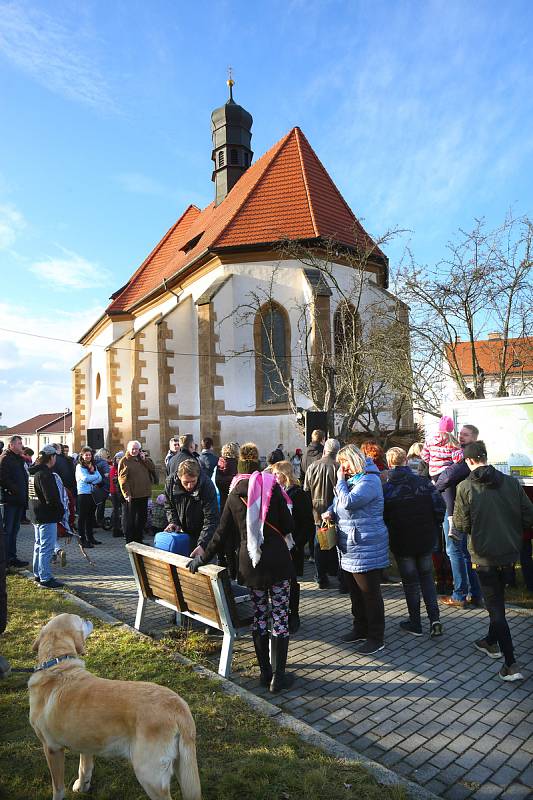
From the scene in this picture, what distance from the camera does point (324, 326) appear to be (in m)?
18.4

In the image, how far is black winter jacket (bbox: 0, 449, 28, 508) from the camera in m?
8.27

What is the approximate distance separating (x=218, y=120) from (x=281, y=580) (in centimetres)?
2838

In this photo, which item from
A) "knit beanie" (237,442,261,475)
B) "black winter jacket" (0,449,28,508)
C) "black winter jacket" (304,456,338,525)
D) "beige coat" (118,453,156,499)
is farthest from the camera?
"beige coat" (118,453,156,499)

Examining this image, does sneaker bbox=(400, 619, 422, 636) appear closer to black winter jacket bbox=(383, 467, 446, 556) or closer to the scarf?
black winter jacket bbox=(383, 467, 446, 556)

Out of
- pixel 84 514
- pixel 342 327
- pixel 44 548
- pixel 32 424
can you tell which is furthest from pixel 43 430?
pixel 44 548

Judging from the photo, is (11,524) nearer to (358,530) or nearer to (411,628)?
(358,530)

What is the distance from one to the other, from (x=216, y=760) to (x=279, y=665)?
1.08 m

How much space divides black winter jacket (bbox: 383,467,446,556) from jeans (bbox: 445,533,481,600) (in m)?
0.77

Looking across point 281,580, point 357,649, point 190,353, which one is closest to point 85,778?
point 281,580

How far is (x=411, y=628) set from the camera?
16.9ft

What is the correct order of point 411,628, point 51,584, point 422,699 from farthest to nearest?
point 51,584 → point 411,628 → point 422,699

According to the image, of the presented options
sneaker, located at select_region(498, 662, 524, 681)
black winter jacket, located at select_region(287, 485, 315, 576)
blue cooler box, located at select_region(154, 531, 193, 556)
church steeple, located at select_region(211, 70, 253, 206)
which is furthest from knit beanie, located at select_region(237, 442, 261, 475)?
church steeple, located at select_region(211, 70, 253, 206)

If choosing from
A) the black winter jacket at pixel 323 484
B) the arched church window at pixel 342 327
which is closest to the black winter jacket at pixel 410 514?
the black winter jacket at pixel 323 484

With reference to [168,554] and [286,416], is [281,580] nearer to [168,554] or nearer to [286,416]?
[168,554]
